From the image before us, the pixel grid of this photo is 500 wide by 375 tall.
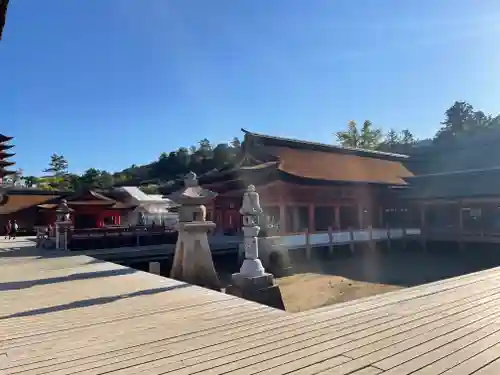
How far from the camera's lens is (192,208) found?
1009cm

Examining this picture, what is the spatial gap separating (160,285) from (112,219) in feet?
80.0

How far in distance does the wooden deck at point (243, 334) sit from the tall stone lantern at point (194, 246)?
236 cm

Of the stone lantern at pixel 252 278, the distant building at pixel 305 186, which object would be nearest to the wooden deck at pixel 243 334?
the stone lantern at pixel 252 278

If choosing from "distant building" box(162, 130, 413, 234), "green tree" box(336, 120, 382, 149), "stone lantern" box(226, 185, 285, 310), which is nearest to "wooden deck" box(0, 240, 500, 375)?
"stone lantern" box(226, 185, 285, 310)

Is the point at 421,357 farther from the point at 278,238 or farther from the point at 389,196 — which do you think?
the point at 389,196

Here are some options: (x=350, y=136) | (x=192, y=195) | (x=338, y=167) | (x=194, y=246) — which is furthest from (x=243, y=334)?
(x=350, y=136)

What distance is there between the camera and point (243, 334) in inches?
172

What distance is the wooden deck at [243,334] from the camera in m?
3.46

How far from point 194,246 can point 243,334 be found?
5.72 meters

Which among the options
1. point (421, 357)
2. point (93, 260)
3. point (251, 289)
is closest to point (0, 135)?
point (93, 260)

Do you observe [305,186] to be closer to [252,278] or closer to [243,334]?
[252,278]

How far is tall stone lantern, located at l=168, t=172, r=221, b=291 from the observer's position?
9.75m

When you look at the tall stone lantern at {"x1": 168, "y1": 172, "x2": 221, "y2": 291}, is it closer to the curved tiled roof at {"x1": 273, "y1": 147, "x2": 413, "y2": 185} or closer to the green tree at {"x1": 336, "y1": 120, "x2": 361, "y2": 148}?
the curved tiled roof at {"x1": 273, "y1": 147, "x2": 413, "y2": 185}

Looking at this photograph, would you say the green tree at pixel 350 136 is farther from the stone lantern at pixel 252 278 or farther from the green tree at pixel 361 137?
the stone lantern at pixel 252 278
